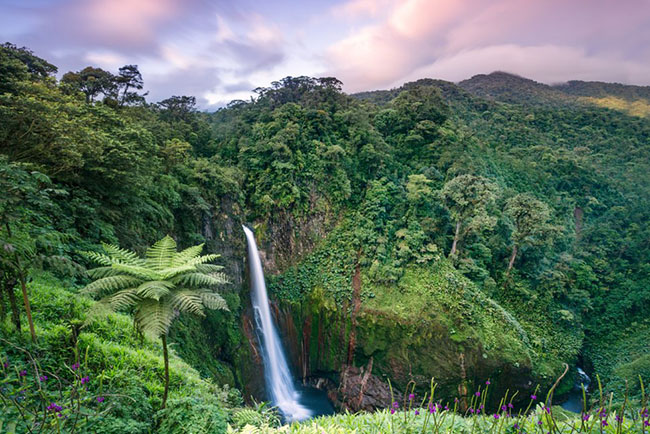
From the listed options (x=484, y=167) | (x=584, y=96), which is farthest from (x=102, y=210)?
(x=584, y=96)

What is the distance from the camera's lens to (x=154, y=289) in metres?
2.69

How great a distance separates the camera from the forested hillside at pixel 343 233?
20.6 ft

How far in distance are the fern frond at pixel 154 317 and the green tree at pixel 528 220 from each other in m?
16.6

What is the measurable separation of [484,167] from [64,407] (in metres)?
22.2

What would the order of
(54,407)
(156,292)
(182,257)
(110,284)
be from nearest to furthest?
(54,407)
(156,292)
(110,284)
(182,257)

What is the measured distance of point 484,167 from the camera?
19719mm

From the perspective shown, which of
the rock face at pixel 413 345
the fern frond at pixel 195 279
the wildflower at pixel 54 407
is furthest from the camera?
the rock face at pixel 413 345

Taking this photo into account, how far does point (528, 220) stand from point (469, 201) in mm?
3489

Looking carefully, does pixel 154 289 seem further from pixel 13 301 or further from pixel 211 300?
pixel 13 301

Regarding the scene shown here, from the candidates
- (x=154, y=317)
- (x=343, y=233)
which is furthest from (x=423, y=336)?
(x=154, y=317)

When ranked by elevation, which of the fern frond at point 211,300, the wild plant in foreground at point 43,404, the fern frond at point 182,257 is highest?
the fern frond at point 182,257

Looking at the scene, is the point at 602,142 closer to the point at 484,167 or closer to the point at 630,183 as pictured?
the point at 630,183

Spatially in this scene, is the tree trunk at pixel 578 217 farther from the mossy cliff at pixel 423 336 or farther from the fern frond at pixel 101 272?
the fern frond at pixel 101 272

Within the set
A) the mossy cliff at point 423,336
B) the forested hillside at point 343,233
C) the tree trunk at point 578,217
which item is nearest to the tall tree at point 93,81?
the forested hillside at point 343,233
